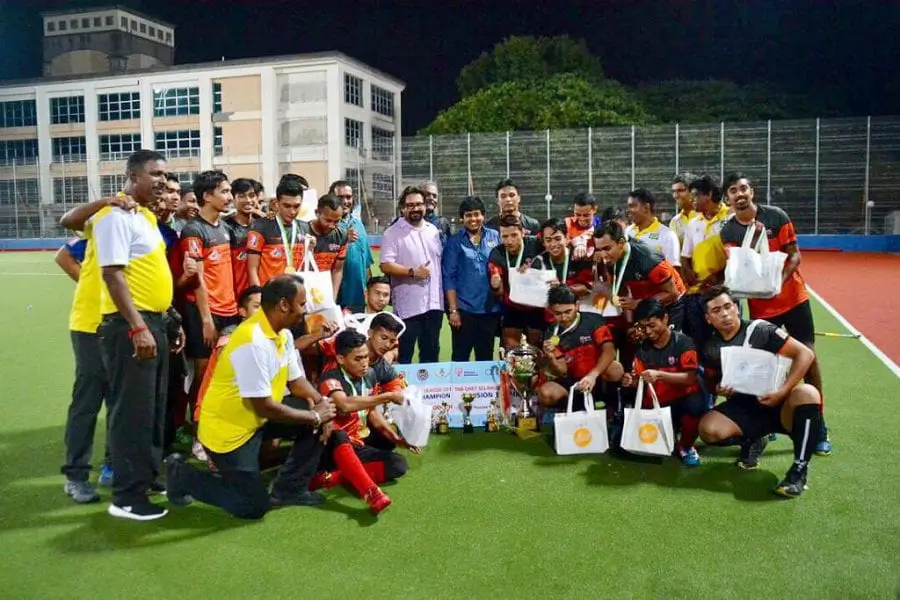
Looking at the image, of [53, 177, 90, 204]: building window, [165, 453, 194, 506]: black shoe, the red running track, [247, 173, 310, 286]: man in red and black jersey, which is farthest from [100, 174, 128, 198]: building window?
[165, 453, 194, 506]: black shoe

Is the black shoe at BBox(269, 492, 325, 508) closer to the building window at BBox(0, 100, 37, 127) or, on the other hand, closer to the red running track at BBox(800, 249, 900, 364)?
the red running track at BBox(800, 249, 900, 364)

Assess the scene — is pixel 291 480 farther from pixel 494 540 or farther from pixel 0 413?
pixel 0 413

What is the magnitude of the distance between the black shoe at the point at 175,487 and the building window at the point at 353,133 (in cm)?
3230

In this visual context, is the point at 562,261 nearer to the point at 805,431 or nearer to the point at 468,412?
the point at 468,412

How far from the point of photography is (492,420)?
586cm

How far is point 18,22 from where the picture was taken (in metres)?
56.6

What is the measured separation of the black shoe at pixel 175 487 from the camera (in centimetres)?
426

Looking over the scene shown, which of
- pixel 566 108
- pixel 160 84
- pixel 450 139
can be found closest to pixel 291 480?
pixel 450 139

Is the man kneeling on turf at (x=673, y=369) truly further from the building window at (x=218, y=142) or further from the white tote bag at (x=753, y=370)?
the building window at (x=218, y=142)

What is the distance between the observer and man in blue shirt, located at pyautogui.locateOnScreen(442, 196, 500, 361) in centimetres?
629

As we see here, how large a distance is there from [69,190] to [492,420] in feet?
131

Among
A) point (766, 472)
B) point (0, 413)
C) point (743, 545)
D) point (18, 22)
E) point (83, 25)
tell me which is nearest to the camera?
point (743, 545)

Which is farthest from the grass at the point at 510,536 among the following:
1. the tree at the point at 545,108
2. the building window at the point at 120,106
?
the building window at the point at 120,106

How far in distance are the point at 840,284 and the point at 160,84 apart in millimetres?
34566
